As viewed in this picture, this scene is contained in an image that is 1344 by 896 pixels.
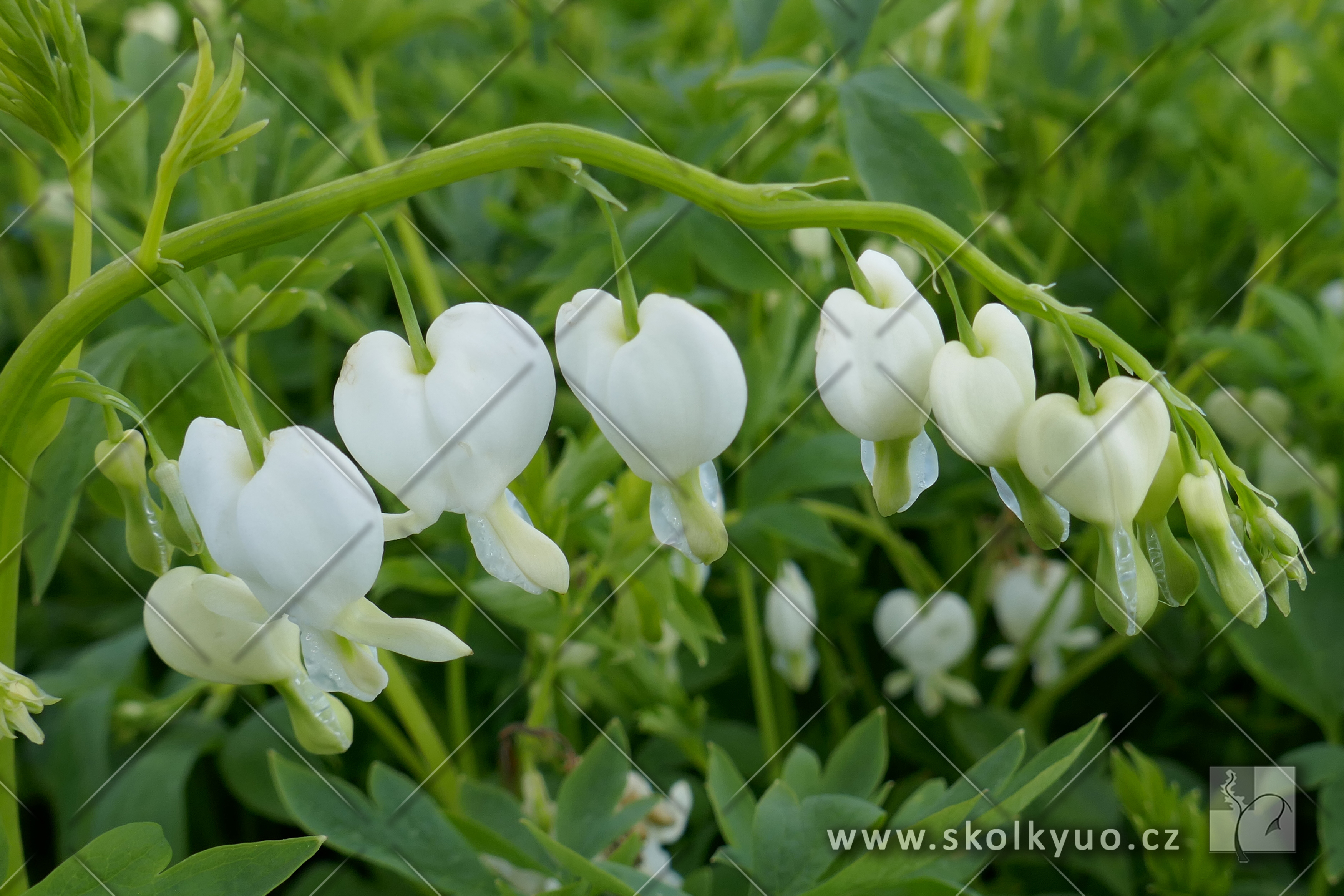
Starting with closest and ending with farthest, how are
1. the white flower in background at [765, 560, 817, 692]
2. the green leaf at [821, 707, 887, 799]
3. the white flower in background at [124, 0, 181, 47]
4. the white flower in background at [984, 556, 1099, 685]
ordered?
the green leaf at [821, 707, 887, 799] < the white flower in background at [765, 560, 817, 692] < the white flower in background at [984, 556, 1099, 685] < the white flower in background at [124, 0, 181, 47]

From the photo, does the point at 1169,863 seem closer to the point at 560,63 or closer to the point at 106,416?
the point at 106,416

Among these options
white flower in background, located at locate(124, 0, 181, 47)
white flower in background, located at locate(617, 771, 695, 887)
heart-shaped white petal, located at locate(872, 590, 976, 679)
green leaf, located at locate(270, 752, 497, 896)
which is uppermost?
white flower in background, located at locate(124, 0, 181, 47)

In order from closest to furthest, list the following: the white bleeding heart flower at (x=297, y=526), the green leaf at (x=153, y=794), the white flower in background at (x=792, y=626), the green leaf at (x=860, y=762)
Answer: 1. the white bleeding heart flower at (x=297, y=526)
2. the green leaf at (x=860, y=762)
3. the green leaf at (x=153, y=794)
4. the white flower in background at (x=792, y=626)

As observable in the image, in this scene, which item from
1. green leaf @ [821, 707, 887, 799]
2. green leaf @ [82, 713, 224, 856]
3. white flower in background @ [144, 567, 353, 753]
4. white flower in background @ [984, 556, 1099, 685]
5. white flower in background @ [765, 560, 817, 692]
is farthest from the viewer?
white flower in background @ [984, 556, 1099, 685]

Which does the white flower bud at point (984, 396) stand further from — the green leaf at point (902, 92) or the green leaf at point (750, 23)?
the green leaf at point (750, 23)

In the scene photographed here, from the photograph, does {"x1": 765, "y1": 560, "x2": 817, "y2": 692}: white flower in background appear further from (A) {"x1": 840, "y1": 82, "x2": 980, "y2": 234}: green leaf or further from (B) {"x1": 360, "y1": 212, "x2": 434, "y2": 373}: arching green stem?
(B) {"x1": 360, "y1": 212, "x2": 434, "y2": 373}: arching green stem

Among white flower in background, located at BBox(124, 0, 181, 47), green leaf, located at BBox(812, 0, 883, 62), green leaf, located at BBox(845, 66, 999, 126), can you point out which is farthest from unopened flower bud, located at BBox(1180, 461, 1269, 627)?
white flower in background, located at BBox(124, 0, 181, 47)

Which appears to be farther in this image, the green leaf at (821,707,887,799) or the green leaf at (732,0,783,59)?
the green leaf at (732,0,783,59)

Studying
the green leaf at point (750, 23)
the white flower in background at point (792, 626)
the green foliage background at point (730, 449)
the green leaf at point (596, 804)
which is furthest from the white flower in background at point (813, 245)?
the green leaf at point (596, 804)
